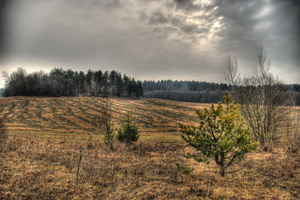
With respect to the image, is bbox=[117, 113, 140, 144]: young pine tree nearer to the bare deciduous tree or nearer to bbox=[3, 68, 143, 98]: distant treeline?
the bare deciduous tree

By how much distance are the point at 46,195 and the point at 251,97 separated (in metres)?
16.5

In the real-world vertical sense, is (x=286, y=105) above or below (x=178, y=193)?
above

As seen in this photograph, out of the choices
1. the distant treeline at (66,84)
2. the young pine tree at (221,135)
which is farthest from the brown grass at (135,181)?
the distant treeline at (66,84)

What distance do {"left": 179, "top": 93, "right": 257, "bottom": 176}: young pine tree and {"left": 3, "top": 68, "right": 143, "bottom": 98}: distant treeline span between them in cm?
5445

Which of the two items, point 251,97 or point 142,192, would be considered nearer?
point 142,192

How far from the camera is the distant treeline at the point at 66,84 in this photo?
225 ft

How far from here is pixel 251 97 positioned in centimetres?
1406

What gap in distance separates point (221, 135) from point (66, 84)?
8994 cm

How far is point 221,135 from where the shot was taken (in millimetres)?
6324

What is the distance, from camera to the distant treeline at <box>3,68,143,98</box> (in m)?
68.4

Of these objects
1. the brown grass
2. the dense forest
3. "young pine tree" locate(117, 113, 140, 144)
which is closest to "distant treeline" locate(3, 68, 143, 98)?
the dense forest

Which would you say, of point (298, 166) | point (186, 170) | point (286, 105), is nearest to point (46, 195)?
point (186, 170)

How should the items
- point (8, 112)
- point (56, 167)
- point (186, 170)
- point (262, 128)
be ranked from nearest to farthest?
point (186, 170), point (56, 167), point (262, 128), point (8, 112)

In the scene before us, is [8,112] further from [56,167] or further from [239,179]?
[239,179]
